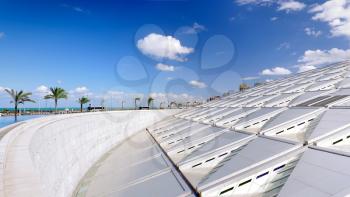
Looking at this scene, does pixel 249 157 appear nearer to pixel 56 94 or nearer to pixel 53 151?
pixel 53 151

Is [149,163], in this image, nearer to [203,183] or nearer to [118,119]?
[203,183]

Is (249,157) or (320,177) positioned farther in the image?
(249,157)

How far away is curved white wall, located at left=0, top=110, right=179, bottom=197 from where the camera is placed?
189 inches

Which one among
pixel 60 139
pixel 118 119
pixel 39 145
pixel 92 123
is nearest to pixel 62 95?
pixel 118 119

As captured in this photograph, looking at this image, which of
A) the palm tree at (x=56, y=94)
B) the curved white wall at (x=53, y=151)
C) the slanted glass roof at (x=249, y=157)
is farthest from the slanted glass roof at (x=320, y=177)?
the palm tree at (x=56, y=94)


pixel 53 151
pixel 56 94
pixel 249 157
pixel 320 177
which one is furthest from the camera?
pixel 56 94

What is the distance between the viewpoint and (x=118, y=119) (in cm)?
2597

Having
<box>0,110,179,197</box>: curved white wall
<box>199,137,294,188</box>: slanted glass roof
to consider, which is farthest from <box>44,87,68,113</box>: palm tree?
<box>199,137,294,188</box>: slanted glass roof

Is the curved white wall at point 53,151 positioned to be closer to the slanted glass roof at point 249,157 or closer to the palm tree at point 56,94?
the slanted glass roof at point 249,157

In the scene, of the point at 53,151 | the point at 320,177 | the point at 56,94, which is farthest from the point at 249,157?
the point at 56,94

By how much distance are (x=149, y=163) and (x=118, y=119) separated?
17838 mm

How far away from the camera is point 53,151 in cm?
1036

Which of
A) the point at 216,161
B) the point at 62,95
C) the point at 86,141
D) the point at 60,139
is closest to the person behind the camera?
the point at 216,161

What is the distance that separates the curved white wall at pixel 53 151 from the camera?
4.81m
